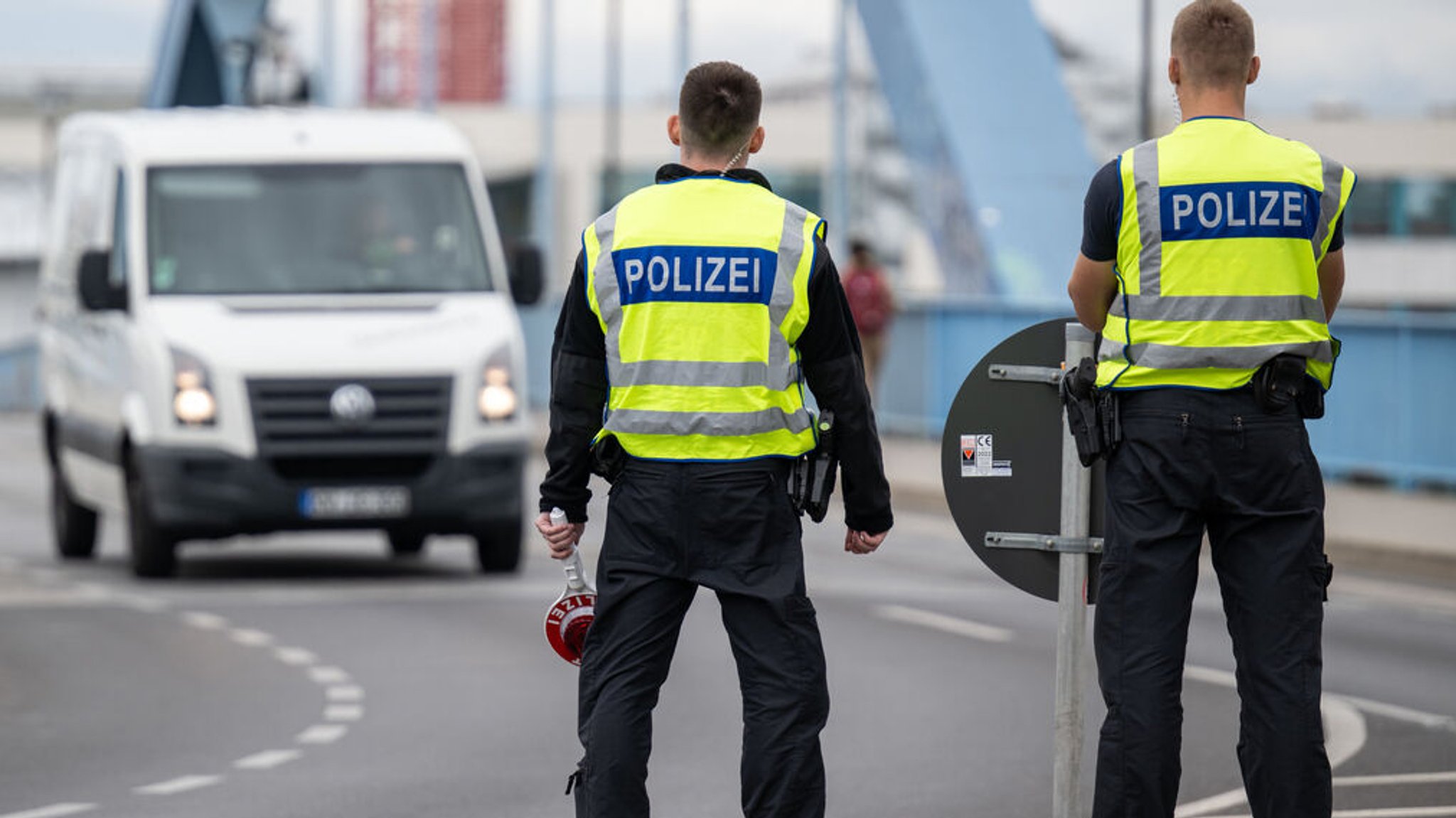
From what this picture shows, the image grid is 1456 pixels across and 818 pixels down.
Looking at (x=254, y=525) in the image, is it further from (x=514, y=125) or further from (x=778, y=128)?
(x=778, y=128)

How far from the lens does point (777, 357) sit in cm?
576

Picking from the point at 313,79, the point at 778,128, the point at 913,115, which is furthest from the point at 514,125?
the point at 913,115

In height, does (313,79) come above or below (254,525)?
above

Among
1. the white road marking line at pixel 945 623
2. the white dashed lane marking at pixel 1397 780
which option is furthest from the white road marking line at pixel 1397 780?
the white road marking line at pixel 945 623

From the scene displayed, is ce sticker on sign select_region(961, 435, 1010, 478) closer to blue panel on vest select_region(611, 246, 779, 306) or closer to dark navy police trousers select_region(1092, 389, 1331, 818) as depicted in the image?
dark navy police trousers select_region(1092, 389, 1331, 818)

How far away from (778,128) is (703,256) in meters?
92.9

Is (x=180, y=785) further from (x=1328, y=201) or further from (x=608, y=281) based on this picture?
(x=1328, y=201)

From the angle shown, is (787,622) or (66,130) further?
(66,130)

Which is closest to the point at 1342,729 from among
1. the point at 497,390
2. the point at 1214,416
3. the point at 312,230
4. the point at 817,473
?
the point at 1214,416

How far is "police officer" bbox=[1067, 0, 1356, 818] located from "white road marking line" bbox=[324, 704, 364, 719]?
4739 mm

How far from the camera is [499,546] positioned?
51.5ft

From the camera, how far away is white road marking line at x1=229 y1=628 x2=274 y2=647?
12469mm

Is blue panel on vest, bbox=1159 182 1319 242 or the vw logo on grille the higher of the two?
blue panel on vest, bbox=1159 182 1319 242

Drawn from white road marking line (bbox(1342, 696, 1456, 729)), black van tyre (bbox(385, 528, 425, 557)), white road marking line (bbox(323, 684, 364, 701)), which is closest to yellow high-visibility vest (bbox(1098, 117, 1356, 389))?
white road marking line (bbox(1342, 696, 1456, 729))
